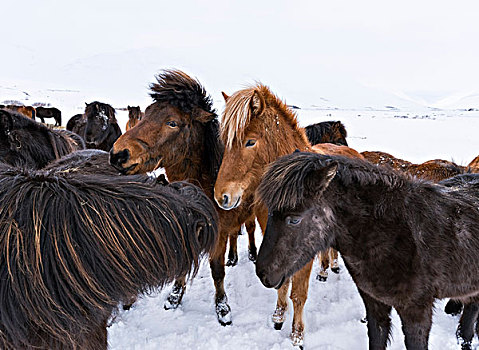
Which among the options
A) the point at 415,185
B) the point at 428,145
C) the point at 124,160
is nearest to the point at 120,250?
the point at 124,160

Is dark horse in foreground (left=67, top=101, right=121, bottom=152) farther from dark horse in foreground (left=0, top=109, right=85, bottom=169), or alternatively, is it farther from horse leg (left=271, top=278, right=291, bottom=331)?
horse leg (left=271, top=278, right=291, bottom=331)

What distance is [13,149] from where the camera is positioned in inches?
133

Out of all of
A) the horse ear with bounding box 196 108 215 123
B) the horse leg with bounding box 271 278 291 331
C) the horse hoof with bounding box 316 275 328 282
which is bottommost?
the horse hoof with bounding box 316 275 328 282

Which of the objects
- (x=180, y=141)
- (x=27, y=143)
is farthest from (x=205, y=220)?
(x=27, y=143)

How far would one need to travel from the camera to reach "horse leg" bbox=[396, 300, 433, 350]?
7.54ft

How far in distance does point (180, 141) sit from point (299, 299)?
2028 mm

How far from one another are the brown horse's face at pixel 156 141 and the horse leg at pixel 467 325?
3142 millimetres

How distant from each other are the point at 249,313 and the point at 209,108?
2432 mm

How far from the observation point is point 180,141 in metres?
3.23

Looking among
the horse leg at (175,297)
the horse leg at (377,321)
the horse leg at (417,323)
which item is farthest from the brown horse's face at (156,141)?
the horse leg at (417,323)

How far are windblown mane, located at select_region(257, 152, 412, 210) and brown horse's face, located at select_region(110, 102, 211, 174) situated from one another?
47.5 inches

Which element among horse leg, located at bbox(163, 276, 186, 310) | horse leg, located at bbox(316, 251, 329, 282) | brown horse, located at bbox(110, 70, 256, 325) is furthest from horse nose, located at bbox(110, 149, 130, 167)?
horse leg, located at bbox(316, 251, 329, 282)

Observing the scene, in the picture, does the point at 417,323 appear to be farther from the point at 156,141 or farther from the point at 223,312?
the point at 156,141

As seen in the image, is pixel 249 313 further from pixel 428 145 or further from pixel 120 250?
pixel 428 145
